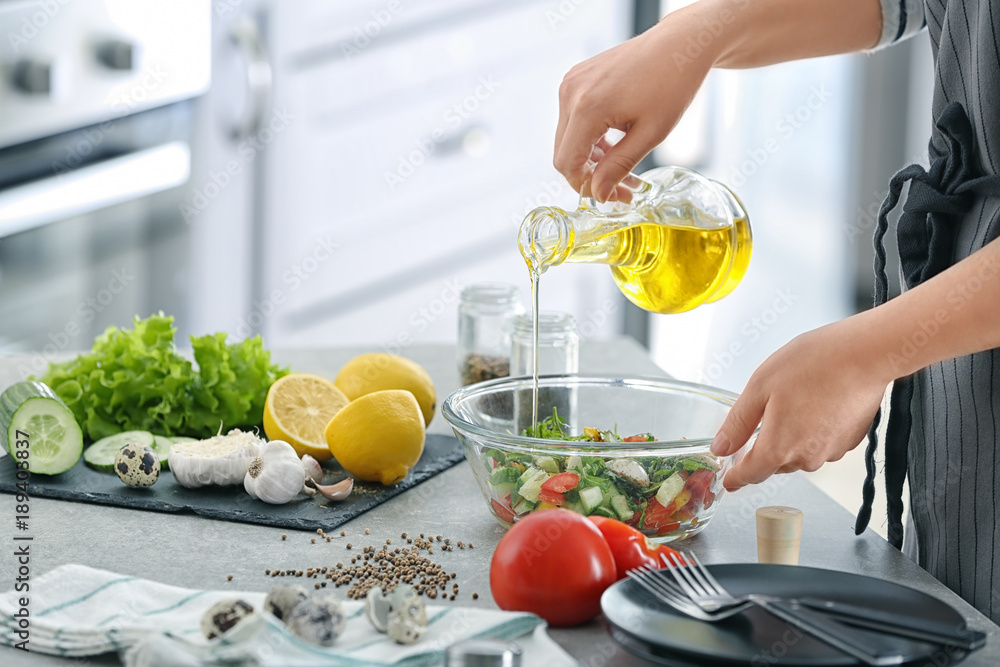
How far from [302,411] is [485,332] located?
1.10ft

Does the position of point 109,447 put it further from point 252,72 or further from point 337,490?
point 252,72

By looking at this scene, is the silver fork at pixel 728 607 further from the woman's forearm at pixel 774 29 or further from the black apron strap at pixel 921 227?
the woman's forearm at pixel 774 29

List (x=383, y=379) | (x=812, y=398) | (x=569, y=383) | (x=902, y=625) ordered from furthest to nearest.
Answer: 1. (x=383, y=379)
2. (x=569, y=383)
3. (x=812, y=398)
4. (x=902, y=625)

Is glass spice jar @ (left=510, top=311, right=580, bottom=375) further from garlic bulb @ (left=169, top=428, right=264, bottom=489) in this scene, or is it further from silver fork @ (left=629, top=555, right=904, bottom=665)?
silver fork @ (left=629, top=555, right=904, bottom=665)

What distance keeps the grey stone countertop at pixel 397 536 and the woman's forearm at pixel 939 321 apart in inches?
9.0

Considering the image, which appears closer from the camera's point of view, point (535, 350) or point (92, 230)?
point (535, 350)

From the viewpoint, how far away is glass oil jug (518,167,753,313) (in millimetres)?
1020

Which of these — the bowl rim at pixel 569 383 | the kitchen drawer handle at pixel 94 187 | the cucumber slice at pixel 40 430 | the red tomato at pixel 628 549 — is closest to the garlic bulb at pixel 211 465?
the cucumber slice at pixel 40 430

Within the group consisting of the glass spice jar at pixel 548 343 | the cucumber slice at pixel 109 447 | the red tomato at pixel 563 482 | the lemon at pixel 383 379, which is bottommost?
the cucumber slice at pixel 109 447

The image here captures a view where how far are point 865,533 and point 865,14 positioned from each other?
1.81 feet

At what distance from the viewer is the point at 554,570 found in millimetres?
776

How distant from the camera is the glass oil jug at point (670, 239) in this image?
1.02 m

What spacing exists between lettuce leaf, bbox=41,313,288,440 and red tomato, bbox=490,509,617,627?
625 mm

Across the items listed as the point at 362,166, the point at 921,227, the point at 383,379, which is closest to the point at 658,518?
the point at 921,227
